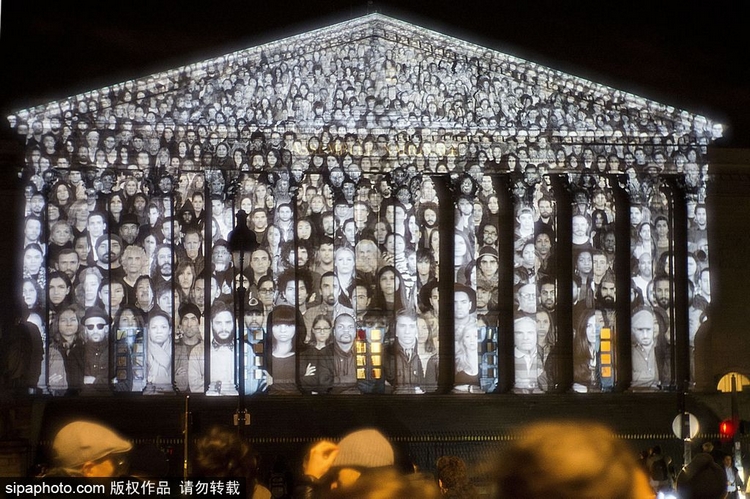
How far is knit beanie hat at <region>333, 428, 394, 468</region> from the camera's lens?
6.16 meters

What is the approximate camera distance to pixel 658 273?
32.9 meters

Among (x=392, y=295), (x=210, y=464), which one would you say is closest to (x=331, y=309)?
(x=392, y=295)

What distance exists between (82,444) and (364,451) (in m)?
1.63

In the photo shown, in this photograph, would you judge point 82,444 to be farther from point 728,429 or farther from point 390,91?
point 390,91

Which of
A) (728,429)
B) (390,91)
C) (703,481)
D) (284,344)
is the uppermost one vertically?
(390,91)

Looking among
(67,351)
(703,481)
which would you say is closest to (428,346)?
(67,351)

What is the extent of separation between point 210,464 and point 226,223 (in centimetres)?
2480

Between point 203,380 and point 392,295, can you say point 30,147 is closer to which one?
point 203,380

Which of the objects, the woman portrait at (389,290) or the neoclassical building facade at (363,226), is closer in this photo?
the neoclassical building facade at (363,226)

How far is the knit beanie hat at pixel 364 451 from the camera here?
20.2ft

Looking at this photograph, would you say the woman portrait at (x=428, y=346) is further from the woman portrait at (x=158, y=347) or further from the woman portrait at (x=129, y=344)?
the woman portrait at (x=129, y=344)

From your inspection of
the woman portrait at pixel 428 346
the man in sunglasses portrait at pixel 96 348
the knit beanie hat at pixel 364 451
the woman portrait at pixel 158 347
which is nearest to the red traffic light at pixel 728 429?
A: the woman portrait at pixel 428 346

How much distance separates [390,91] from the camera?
31.4m

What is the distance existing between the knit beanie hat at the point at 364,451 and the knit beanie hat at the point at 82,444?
1306mm
